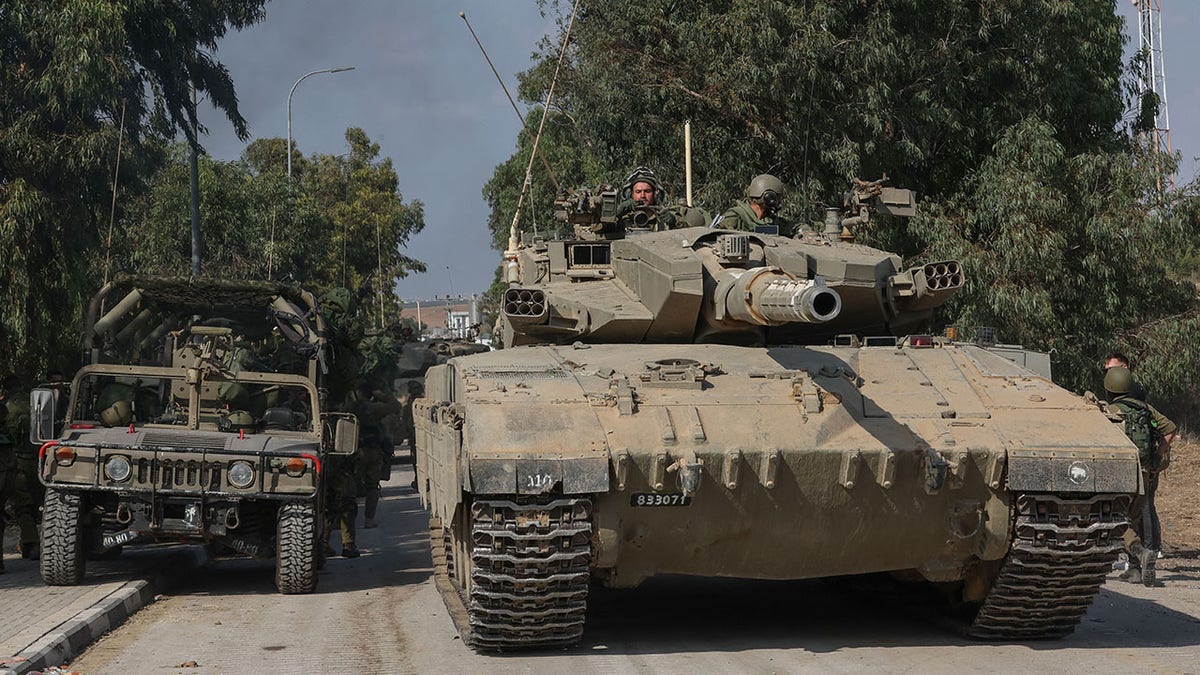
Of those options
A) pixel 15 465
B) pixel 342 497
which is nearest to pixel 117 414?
pixel 15 465

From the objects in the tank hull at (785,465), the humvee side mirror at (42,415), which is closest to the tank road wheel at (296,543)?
the humvee side mirror at (42,415)

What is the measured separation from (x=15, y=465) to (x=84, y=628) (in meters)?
3.98

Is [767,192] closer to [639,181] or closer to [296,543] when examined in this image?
[639,181]

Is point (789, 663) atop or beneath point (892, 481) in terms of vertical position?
beneath

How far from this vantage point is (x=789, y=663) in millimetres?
8641

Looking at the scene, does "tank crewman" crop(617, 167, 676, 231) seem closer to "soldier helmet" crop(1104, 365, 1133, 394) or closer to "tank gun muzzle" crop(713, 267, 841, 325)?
"tank gun muzzle" crop(713, 267, 841, 325)

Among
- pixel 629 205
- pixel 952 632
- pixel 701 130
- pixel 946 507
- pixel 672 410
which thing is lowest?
pixel 952 632

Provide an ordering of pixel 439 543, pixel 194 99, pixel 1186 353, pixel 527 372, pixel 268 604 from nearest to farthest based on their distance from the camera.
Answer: pixel 527 372 → pixel 268 604 → pixel 439 543 → pixel 1186 353 → pixel 194 99

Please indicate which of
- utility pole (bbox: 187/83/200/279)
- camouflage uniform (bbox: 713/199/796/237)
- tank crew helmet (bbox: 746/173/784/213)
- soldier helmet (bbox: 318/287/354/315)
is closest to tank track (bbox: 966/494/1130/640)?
camouflage uniform (bbox: 713/199/796/237)

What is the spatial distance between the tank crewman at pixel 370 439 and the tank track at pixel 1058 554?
930 cm

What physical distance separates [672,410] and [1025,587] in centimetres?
246

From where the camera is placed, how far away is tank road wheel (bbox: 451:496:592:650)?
834 cm

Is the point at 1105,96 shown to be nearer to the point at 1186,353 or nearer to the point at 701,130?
the point at 1186,353

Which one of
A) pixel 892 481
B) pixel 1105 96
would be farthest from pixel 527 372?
pixel 1105 96
